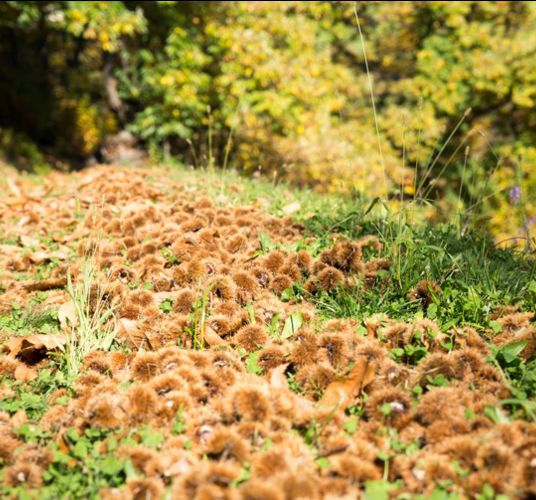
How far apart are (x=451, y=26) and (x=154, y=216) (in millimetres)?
9233

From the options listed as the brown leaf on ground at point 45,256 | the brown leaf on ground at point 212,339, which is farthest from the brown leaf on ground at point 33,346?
the brown leaf on ground at point 45,256

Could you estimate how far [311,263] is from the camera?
2543 millimetres

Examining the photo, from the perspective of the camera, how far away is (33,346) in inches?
79.7

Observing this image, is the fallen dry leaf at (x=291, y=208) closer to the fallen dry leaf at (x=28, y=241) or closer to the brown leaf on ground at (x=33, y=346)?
the fallen dry leaf at (x=28, y=241)

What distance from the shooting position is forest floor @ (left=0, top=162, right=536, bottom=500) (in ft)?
4.59

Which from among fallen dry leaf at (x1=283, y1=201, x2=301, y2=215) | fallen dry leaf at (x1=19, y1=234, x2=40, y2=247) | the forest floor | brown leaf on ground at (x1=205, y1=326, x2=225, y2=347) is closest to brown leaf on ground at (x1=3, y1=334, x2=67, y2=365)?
the forest floor

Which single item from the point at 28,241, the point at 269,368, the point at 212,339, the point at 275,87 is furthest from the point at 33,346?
the point at 275,87

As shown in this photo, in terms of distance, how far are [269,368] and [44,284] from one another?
1485 mm

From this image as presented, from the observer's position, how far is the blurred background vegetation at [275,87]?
7578 mm

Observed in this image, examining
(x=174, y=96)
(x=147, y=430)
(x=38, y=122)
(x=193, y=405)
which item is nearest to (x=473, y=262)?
(x=193, y=405)

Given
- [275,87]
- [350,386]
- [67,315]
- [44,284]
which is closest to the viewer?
[350,386]

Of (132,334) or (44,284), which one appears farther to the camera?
(44,284)

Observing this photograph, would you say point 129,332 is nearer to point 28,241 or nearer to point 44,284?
point 44,284

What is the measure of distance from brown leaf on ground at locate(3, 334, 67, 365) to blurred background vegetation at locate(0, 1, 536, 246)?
14.1ft
